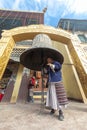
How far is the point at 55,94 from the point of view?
14.4 ft

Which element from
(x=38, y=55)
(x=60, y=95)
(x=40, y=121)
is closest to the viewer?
(x=40, y=121)

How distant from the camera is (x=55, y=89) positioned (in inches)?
174

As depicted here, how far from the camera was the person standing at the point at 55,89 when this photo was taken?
4316 mm

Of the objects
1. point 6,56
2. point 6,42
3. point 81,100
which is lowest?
point 81,100

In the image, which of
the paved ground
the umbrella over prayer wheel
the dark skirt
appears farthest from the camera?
the umbrella over prayer wheel

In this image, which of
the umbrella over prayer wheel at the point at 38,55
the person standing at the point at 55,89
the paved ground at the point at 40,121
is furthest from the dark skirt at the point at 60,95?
the umbrella over prayer wheel at the point at 38,55

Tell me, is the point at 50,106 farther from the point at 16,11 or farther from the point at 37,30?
the point at 16,11

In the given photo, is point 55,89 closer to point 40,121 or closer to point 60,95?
point 60,95

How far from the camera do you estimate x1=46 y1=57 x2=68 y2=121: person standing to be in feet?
14.2

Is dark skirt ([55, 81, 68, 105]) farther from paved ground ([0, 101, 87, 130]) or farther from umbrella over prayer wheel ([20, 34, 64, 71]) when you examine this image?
umbrella over prayer wheel ([20, 34, 64, 71])

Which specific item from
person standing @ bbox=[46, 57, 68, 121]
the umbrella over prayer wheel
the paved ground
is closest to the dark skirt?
person standing @ bbox=[46, 57, 68, 121]

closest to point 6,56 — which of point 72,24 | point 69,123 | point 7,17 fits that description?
point 69,123

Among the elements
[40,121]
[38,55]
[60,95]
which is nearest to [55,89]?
[60,95]

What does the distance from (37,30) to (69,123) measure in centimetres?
384
